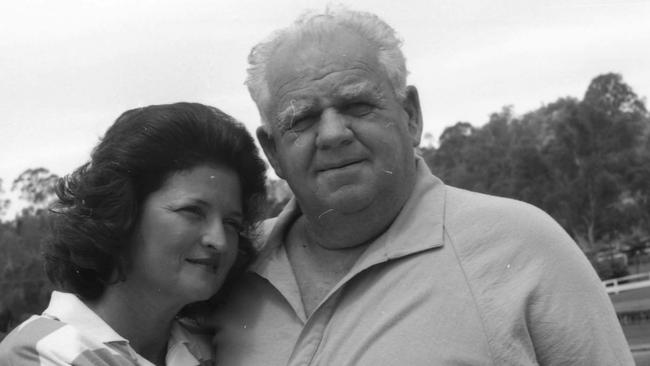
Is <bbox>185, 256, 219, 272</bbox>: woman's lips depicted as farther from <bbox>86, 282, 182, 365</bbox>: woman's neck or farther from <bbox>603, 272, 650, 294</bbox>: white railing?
<bbox>603, 272, 650, 294</bbox>: white railing

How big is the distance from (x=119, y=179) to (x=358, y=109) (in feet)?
2.88

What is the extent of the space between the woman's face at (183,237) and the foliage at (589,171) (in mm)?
41355

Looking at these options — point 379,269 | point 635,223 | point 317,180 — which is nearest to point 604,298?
point 379,269

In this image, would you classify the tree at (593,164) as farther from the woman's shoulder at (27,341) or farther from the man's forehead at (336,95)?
the woman's shoulder at (27,341)

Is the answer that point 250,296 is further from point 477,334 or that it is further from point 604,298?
point 604,298

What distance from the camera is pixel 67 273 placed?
3137 mm

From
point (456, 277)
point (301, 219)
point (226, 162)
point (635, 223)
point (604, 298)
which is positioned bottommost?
point (635, 223)

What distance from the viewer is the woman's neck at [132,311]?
3088 millimetres

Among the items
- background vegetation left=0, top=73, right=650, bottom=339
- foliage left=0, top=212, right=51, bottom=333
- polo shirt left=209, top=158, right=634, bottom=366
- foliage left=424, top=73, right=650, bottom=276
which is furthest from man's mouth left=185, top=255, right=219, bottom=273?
foliage left=424, top=73, right=650, bottom=276

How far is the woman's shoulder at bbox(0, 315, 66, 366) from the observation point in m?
2.69

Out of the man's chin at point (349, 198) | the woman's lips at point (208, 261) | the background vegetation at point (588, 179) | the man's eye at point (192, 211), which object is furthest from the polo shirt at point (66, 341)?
the background vegetation at point (588, 179)

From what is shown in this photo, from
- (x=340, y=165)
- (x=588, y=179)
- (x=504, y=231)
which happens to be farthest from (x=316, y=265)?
(x=588, y=179)

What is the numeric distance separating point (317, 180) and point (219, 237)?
1.33 feet

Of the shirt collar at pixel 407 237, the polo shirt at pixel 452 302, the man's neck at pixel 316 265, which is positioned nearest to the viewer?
the polo shirt at pixel 452 302
